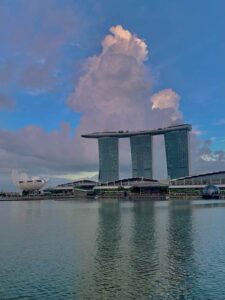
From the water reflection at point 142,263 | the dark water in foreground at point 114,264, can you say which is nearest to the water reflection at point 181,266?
the dark water in foreground at point 114,264

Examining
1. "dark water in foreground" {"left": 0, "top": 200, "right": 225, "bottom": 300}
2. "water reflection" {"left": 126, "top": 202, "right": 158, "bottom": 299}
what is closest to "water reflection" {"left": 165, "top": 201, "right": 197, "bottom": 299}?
"dark water in foreground" {"left": 0, "top": 200, "right": 225, "bottom": 300}

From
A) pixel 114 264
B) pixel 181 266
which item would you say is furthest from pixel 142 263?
pixel 181 266

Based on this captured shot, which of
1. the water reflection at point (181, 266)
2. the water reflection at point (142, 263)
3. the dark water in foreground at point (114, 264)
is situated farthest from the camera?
the water reflection at point (142, 263)

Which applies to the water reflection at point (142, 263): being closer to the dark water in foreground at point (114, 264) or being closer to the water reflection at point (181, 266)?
the dark water in foreground at point (114, 264)

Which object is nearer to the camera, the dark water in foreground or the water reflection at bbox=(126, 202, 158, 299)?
the dark water in foreground

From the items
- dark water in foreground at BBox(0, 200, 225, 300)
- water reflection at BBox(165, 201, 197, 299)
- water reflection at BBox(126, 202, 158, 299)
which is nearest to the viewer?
water reflection at BBox(165, 201, 197, 299)

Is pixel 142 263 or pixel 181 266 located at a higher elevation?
pixel 142 263

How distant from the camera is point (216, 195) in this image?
197m

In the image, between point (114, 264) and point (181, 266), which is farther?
point (114, 264)

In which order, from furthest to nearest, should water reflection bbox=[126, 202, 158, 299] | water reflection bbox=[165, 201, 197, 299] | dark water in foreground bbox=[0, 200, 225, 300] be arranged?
water reflection bbox=[126, 202, 158, 299] → dark water in foreground bbox=[0, 200, 225, 300] → water reflection bbox=[165, 201, 197, 299]

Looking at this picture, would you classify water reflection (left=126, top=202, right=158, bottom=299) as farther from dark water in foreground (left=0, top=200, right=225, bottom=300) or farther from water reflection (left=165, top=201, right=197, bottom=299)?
water reflection (left=165, top=201, right=197, bottom=299)

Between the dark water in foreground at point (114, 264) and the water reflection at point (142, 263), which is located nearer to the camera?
the dark water in foreground at point (114, 264)

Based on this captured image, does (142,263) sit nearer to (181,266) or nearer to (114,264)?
(114,264)

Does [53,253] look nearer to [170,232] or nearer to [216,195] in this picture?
[170,232]
